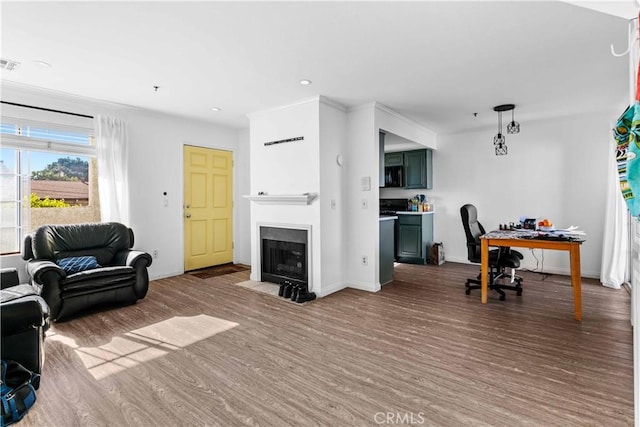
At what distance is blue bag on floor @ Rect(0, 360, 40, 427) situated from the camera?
179 cm

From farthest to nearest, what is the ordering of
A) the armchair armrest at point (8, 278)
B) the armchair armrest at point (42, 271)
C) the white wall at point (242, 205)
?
the white wall at point (242, 205)
the armchair armrest at point (42, 271)
the armchair armrest at point (8, 278)

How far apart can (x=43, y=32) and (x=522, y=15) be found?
3537 millimetres

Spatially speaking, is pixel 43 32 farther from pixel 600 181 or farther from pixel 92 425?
pixel 600 181

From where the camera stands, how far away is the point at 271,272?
4762 mm

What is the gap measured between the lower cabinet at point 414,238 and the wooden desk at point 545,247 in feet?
7.55

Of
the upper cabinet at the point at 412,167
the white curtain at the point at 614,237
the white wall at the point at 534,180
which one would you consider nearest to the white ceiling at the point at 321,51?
the white wall at the point at 534,180

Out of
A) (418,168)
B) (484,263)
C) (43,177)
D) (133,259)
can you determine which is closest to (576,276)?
(484,263)

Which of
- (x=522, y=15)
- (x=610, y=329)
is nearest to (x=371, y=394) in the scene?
(x=610, y=329)

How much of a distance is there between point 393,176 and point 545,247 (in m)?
3.69

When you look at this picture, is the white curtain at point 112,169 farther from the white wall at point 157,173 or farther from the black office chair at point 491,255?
the black office chair at point 491,255

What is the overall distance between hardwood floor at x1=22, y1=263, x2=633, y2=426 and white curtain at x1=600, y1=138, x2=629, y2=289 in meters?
0.72

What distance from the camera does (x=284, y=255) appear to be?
183 inches

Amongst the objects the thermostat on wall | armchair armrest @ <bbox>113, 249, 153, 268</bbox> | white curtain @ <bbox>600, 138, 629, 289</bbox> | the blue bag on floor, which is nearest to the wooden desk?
white curtain @ <bbox>600, 138, 629, 289</bbox>

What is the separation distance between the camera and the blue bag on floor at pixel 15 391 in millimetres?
1793
